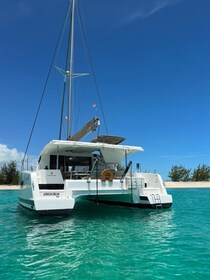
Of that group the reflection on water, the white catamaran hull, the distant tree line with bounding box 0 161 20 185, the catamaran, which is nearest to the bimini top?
the catamaran

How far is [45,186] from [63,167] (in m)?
2.90

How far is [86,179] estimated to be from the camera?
1259 cm

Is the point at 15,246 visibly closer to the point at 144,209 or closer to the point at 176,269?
the point at 176,269

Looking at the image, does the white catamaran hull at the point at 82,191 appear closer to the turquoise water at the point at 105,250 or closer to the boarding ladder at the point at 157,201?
the boarding ladder at the point at 157,201

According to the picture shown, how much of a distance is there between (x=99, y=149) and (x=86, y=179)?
2.40 m

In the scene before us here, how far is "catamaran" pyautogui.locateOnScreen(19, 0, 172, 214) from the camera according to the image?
11473mm

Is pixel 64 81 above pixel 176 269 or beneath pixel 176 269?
above

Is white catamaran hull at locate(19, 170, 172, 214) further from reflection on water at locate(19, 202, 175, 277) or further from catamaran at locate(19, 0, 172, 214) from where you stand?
reflection on water at locate(19, 202, 175, 277)

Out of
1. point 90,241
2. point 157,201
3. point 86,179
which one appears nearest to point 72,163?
point 86,179

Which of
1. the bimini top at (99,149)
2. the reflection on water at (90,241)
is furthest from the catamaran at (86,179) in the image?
the reflection on water at (90,241)

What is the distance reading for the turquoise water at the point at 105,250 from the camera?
17.1ft

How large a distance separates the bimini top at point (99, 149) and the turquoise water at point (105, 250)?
3744mm

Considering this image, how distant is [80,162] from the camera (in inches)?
637

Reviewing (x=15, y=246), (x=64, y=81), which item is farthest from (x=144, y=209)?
(x=64, y=81)
